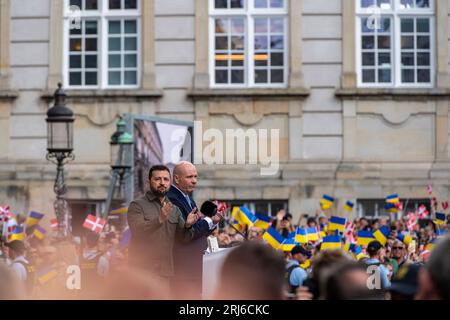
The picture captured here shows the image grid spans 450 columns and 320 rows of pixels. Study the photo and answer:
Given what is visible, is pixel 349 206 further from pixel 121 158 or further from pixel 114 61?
pixel 114 61

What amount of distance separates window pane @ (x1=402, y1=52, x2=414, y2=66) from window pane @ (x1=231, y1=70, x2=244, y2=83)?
3.13 meters

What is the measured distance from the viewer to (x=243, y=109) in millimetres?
24984

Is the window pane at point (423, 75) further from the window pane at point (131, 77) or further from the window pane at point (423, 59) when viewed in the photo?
the window pane at point (131, 77)

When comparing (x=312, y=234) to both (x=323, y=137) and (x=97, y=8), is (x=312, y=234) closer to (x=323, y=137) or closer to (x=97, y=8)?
(x=323, y=137)

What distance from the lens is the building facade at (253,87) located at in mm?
24891

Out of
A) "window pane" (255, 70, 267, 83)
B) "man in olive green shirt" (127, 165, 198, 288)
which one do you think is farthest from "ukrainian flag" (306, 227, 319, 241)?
"window pane" (255, 70, 267, 83)

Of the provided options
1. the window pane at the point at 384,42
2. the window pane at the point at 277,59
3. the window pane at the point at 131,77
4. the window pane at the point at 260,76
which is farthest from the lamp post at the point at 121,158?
the window pane at the point at 384,42

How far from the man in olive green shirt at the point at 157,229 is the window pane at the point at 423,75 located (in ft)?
53.1

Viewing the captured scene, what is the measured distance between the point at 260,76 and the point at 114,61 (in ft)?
9.54

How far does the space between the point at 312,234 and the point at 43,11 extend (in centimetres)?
1133

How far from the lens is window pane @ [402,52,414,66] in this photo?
993 inches

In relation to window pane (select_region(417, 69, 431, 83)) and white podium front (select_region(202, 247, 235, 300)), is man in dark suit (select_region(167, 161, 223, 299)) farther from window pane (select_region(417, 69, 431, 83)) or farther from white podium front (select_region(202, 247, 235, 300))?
window pane (select_region(417, 69, 431, 83))

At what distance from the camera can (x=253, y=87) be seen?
990 inches

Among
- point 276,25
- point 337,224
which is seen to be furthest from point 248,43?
point 337,224
